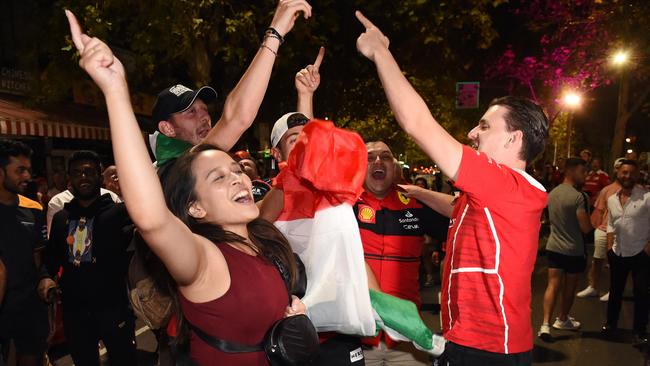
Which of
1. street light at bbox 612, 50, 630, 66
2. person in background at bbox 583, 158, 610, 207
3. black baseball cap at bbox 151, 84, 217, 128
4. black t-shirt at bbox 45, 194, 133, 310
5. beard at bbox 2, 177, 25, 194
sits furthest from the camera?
street light at bbox 612, 50, 630, 66

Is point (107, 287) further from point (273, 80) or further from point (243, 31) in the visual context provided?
point (273, 80)

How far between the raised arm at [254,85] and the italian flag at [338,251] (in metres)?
0.45

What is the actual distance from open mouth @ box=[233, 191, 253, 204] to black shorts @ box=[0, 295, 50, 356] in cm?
324

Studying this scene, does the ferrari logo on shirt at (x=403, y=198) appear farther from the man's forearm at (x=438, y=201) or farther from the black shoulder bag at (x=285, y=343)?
the black shoulder bag at (x=285, y=343)

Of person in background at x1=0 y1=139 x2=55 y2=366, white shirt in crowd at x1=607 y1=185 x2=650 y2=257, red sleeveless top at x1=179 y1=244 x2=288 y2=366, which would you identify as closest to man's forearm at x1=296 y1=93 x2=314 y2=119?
red sleeveless top at x1=179 y1=244 x2=288 y2=366

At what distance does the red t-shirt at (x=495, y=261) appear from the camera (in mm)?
2363

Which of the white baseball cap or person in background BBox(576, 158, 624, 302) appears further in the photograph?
person in background BBox(576, 158, 624, 302)

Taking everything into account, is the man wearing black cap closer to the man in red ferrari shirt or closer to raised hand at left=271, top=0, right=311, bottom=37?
raised hand at left=271, top=0, right=311, bottom=37

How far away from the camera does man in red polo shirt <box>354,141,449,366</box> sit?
381cm

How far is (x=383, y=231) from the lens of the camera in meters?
3.99

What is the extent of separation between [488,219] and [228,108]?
1480 millimetres

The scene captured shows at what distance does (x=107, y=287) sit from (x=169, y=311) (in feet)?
8.17

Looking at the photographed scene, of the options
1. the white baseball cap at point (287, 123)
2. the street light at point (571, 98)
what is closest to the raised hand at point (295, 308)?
the white baseball cap at point (287, 123)

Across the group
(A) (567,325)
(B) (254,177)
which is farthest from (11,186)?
(A) (567,325)
